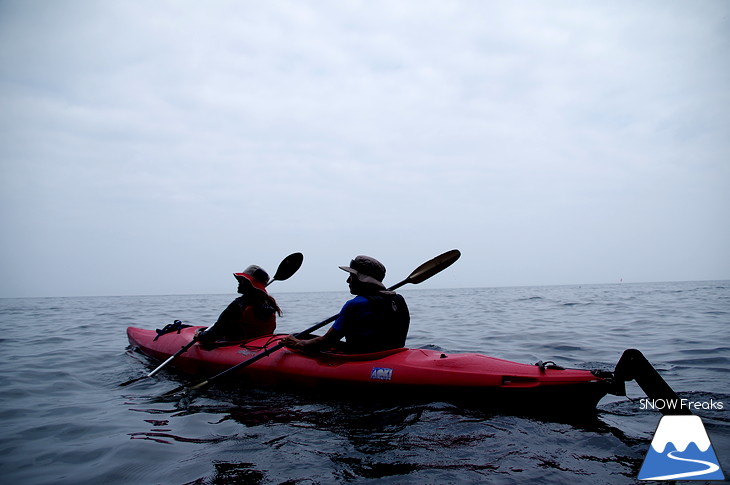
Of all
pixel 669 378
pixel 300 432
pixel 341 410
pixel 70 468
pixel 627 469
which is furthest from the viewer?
pixel 669 378

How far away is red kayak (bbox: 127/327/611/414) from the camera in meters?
3.68

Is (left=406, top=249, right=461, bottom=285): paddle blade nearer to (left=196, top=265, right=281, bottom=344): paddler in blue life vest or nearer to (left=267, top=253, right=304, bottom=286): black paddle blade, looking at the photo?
(left=196, top=265, right=281, bottom=344): paddler in blue life vest

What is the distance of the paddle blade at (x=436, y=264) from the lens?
19.9 feet

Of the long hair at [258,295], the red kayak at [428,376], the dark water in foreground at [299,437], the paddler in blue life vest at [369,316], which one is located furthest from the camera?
the long hair at [258,295]

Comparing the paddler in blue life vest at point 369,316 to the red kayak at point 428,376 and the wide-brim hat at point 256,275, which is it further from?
the wide-brim hat at point 256,275

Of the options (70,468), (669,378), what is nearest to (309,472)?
(70,468)

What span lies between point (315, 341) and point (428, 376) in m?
1.38

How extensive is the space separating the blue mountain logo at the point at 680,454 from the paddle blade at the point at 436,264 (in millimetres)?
3417

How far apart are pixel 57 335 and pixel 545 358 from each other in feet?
36.9

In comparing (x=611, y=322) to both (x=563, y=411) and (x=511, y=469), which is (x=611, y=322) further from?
(x=511, y=469)

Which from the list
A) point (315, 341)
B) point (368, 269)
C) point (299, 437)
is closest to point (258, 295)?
point (315, 341)

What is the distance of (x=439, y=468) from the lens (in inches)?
113

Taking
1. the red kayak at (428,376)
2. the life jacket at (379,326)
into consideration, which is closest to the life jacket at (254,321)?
the red kayak at (428,376)

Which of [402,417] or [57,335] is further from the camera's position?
[57,335]
